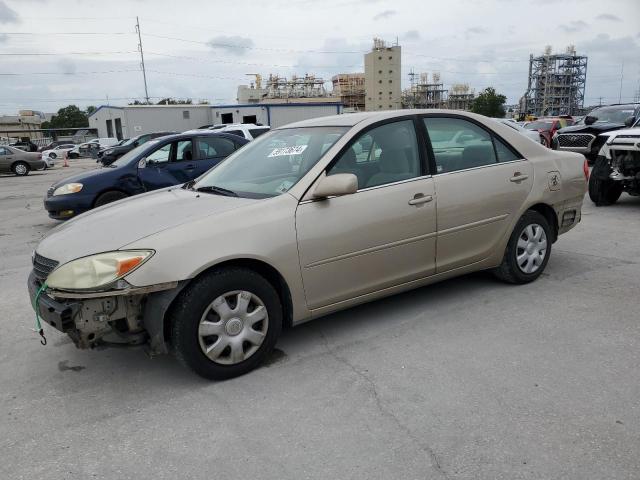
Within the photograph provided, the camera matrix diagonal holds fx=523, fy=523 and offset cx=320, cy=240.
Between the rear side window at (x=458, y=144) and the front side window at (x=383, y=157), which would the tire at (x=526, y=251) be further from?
the front side window at (x=383, y=157)

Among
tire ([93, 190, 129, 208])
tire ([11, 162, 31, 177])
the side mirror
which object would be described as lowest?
tire ([11, 162, 31, 177])

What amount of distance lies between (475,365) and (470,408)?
A: 539 millimetres

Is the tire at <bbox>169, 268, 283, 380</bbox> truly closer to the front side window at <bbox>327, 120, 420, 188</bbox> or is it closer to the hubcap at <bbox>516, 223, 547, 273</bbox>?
the front side window at <bbox>327, 120, 420, 188</bbox>

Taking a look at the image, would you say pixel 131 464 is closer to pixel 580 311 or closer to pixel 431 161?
pixel 431 161

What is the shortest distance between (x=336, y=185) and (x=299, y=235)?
41 cm

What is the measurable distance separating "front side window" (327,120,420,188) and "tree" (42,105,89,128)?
116226 mm

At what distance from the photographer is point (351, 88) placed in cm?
13112

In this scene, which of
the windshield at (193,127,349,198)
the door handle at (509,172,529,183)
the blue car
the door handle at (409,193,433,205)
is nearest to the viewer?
the windshield at (193,127,349,198)


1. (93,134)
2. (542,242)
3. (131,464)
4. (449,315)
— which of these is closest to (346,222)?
(449,315)

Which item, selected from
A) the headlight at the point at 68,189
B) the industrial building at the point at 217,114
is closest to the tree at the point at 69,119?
the industrial building at the point at 217,114

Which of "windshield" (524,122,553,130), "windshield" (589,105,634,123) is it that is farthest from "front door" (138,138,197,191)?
"windshield" (524,122,553,130)

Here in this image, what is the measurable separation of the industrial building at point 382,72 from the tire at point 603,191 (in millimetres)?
102717

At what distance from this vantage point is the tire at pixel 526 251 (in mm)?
4703

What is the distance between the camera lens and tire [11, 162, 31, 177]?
24.6 metres
